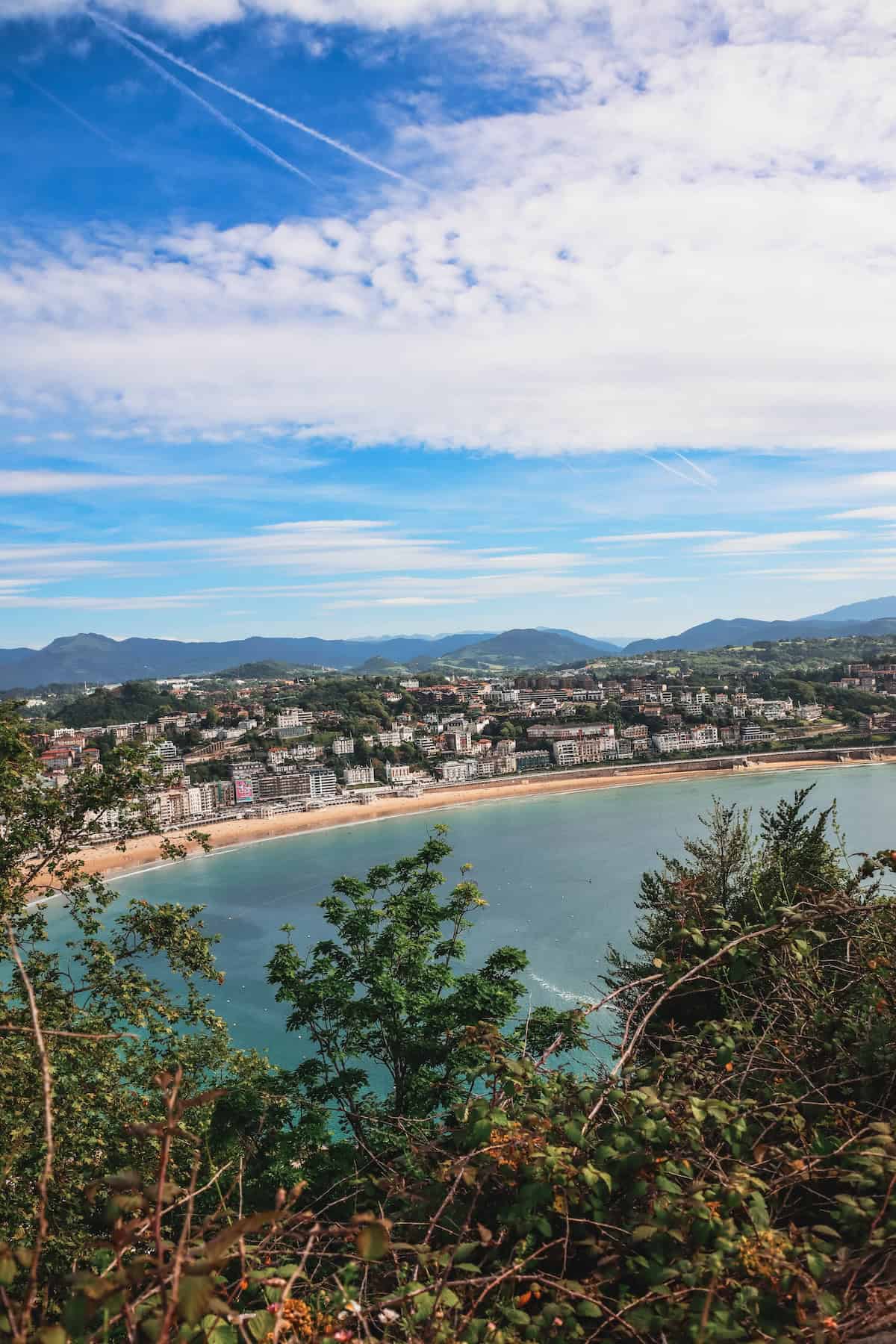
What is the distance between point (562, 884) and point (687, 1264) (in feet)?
64.4

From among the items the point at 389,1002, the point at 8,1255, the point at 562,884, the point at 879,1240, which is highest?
the point at 8,1255

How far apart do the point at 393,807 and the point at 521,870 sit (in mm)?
12283

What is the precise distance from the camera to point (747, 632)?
174 metres

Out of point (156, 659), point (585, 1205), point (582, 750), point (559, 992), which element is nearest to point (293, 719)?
point (582, 750)

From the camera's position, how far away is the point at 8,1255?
632 millimetres

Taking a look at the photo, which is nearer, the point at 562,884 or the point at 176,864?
the point at 562,884

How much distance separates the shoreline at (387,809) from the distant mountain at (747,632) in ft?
352

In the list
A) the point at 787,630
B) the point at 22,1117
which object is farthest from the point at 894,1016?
the point at 787,630

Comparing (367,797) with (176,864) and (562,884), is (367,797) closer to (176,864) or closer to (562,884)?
(176,864)

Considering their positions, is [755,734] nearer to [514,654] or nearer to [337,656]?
[514,654]

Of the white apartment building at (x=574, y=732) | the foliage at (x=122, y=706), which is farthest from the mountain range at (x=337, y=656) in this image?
the white apartment building at (x=574, y=732)

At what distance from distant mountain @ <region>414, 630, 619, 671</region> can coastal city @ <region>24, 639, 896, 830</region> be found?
6787cm

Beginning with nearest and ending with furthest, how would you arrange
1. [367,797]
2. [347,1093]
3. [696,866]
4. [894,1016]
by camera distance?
[894,1016] < [347,1093] < [696,866] < [367,797]

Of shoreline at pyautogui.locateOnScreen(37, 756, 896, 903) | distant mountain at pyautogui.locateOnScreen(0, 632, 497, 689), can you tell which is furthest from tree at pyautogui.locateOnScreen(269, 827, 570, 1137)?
distant mountain at pyautogui.locateOnScreen(0, 632, 497, 689)
